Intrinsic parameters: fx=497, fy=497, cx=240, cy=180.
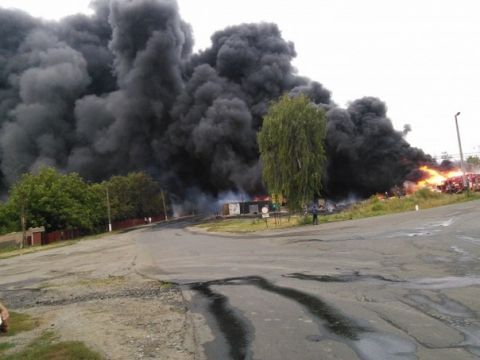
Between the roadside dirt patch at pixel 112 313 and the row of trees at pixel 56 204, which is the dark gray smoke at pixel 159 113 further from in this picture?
the roadside dirt patch at pixel 112 313

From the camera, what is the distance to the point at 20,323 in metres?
7.69

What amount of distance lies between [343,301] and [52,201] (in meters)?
46.6

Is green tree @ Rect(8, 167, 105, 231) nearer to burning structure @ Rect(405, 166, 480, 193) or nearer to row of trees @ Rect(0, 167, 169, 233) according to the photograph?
row of trees @ Rect(0, 167, 169, 233)

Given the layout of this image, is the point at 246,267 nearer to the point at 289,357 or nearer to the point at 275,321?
the point at 275,321

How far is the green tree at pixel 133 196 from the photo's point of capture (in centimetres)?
6369

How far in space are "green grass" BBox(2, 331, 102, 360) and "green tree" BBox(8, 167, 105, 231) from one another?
4201cm

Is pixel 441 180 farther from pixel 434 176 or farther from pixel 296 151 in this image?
pixel 296 151

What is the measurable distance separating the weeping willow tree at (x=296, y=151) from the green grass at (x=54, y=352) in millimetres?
26105

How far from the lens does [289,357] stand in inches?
192

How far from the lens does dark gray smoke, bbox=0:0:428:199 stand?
55.3 m

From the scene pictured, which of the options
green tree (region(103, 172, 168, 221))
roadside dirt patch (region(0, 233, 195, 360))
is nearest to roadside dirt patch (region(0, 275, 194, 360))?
roadside dirt patch (region(0, 233, 195, 360))

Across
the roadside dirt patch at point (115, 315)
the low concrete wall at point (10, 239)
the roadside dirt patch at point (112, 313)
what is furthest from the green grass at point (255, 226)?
the low concrete wall at point (10, 239)

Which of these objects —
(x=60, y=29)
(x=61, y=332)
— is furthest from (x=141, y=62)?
(x=61, y=332)

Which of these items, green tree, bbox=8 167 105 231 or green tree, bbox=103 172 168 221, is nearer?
green tree, bbox=8 167 105 231
